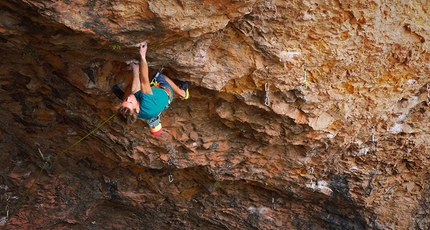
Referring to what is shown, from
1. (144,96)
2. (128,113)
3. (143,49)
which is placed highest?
(143,49)

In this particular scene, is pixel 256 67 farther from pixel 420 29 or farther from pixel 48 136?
pixel 48 136

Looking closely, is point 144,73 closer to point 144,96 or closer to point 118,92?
point 144,96

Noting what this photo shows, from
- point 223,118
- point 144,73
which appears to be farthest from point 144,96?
point 223,118

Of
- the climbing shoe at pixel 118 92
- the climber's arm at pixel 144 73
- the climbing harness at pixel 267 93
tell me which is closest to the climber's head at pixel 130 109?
the climber's arm at pixel 144 73

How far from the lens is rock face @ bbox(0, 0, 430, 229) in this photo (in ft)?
13.5

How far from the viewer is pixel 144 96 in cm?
401

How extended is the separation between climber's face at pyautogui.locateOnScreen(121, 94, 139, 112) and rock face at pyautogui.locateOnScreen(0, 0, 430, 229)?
0.50 metres

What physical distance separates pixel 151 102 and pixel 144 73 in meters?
0.29

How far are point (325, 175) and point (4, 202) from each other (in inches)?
199

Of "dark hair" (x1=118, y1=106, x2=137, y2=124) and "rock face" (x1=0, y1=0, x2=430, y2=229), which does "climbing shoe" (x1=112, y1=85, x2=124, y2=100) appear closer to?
"rock face" (x1=0, y1=0, x2=430, y2=229)

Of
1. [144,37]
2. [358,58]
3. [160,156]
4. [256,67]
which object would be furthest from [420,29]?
[160,156]

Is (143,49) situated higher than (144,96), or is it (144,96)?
(143,49)

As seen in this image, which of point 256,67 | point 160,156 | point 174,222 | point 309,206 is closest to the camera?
point 256,67

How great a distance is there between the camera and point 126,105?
383 centimetres
